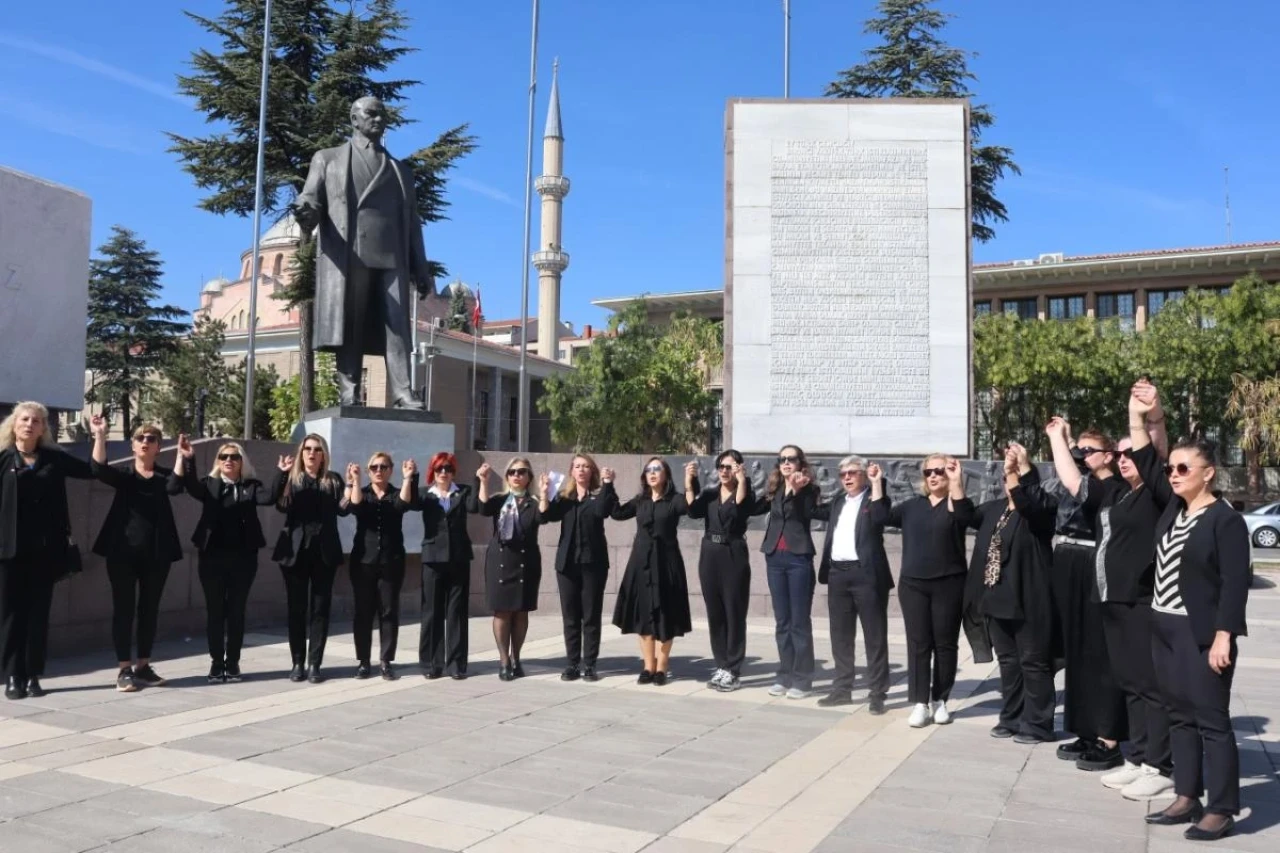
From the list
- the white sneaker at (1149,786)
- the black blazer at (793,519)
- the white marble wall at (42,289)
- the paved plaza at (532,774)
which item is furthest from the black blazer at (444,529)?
the white sneaker at (1149,786)

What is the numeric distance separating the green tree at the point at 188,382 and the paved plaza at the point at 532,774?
42346mm

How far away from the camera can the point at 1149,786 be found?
5.54 metres

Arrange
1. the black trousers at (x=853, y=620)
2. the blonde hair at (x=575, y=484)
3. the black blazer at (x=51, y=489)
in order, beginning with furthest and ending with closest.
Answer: the blonde hair at (x=575, y=484), the black trousers at (x=853, y=620), the black blazer at (x=51, y=489)

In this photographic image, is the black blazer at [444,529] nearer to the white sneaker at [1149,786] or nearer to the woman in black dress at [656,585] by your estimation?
the woman in black dress at [656,585]

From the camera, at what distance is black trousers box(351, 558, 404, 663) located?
8.61 meters

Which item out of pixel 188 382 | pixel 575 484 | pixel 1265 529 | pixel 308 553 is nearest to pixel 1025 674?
pixel 575 484

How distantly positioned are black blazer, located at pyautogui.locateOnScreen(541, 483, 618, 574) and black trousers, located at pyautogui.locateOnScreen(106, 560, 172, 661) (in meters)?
2.83

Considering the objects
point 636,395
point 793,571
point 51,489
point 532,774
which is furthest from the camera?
point 636,395

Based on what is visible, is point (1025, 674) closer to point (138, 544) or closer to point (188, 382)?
point (138, 544)

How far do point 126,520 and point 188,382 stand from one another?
43.7 meters

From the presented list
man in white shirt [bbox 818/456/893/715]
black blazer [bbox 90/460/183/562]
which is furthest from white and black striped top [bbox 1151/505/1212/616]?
black blazer [bbox 90/460/183/562]

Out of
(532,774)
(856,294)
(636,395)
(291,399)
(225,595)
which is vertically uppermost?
(636,395)

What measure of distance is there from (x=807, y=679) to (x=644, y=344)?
39497 mm

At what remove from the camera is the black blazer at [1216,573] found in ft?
16.0
